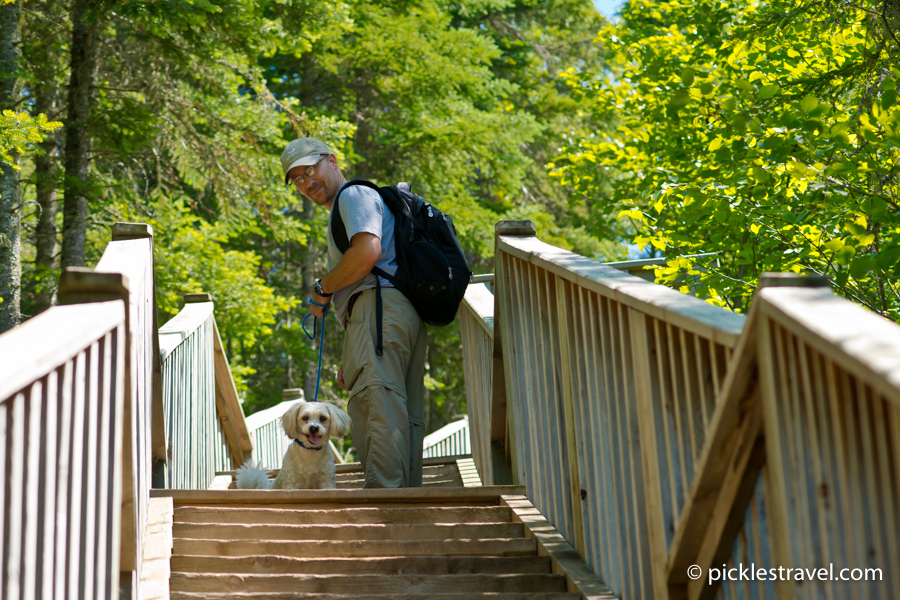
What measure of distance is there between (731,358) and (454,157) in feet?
47.0

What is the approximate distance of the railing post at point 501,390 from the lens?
3.75 meters

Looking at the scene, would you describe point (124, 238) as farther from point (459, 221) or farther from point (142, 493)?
point (459, 221)

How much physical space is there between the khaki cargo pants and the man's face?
60cm

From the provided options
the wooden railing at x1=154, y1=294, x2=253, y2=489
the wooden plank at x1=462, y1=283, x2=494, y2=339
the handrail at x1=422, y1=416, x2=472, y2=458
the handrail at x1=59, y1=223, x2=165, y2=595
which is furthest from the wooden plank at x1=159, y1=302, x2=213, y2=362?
the handrail at x1=422, y1=416, x2=472, y2=458

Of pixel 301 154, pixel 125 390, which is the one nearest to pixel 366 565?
pixel 125 390

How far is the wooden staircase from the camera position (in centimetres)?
280

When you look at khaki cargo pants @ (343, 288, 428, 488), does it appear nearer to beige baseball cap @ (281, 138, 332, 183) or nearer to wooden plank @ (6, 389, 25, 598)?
beige baseball cap @ (281, 138, 332, 183)

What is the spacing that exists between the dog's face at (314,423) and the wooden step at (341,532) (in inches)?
72.9

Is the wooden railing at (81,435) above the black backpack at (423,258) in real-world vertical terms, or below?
below

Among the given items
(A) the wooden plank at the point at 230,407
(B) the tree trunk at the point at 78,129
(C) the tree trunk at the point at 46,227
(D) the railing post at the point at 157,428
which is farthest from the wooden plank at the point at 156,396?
(C) the tree trunk at the point at 46,227

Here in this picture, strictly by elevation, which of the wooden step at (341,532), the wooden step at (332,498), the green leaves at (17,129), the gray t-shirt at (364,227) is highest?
the green leaves at (17,129)

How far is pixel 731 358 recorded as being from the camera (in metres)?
1.68

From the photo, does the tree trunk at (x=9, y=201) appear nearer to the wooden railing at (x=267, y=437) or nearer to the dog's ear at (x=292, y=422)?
the wooden railing at (x=267, y=437)

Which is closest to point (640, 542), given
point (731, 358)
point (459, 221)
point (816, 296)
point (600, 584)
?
point (600, 584)
